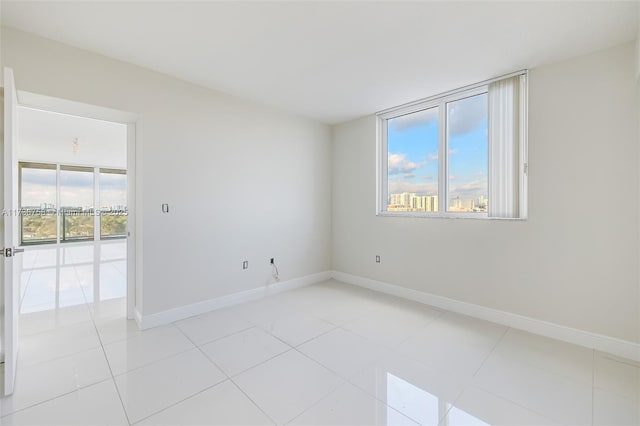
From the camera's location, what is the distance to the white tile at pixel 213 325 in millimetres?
2551

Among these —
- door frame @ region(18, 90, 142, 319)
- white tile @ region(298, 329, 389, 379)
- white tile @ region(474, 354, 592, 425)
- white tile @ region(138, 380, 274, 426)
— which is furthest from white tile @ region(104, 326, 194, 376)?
white tile @ region(474, 354, 592, 425)

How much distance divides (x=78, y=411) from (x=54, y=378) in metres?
0.56

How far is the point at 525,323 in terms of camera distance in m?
2.67

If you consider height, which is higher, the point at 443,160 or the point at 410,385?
the point at 443,160

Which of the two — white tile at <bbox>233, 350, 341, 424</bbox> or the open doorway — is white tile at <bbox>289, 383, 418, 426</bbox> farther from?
the open doorway

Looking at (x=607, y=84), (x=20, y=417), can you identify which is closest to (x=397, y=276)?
(x=607, y=84)

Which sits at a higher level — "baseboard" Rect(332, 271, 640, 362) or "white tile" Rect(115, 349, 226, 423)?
"baseboard" Rect(332, 271, 640, 362)

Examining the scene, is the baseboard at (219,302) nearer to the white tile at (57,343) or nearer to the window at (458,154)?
the white tile at (57,343)

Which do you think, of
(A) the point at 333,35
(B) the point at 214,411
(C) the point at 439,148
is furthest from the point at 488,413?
(A) the point at 333,35

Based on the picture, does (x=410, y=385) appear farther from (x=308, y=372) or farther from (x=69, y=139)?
(x=69, y=139)

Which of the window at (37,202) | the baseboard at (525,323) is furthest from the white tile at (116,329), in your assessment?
the window at (37,202)

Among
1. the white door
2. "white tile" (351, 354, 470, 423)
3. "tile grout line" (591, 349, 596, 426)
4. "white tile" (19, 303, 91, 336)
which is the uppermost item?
the white door

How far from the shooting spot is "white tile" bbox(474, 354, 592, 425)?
158cm

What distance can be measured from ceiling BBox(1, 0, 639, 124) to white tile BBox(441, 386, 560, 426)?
8.81 feet
